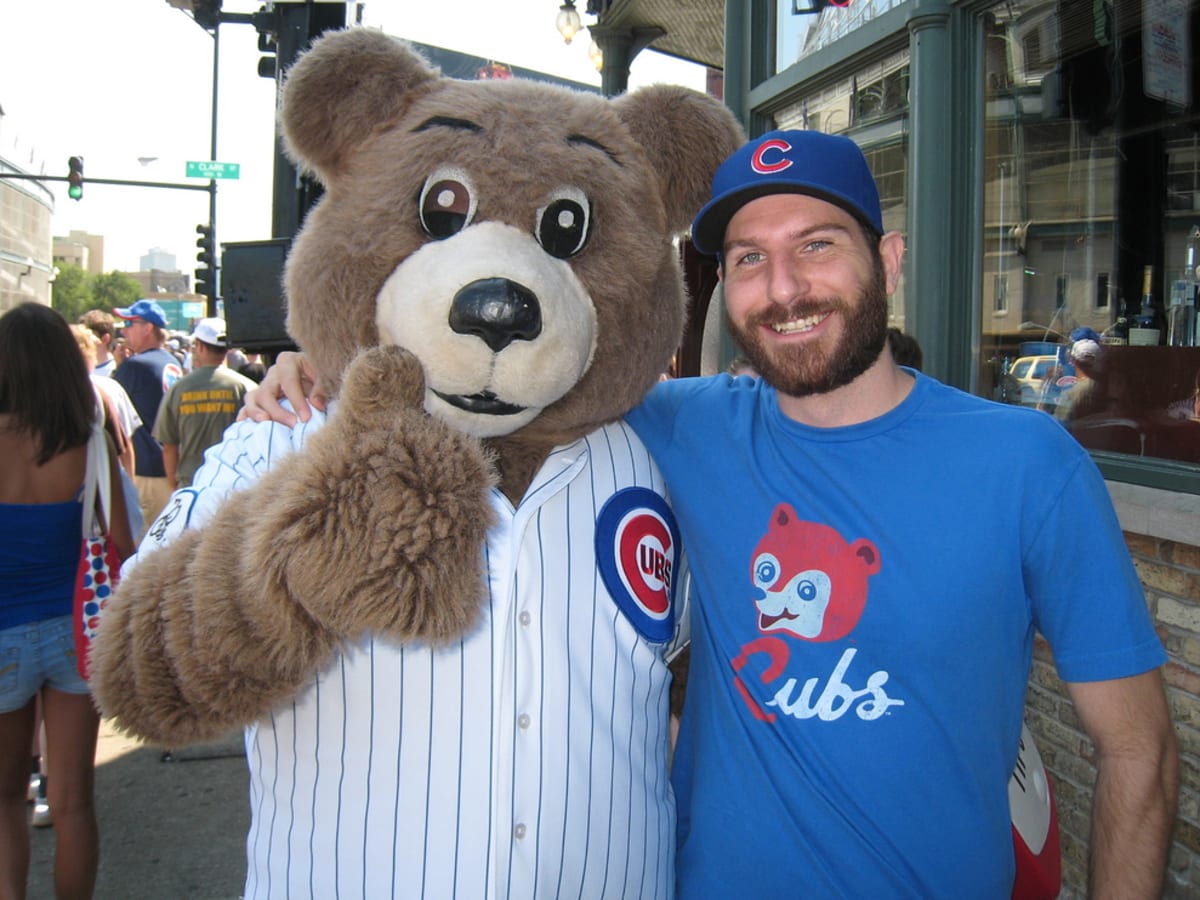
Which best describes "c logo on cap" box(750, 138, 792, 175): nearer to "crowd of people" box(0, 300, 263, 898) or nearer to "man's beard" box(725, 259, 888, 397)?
"man's beard" box(725, 259, 888, 397)

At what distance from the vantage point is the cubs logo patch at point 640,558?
1.77 m

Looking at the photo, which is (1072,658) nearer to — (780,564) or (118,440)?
(780,564)

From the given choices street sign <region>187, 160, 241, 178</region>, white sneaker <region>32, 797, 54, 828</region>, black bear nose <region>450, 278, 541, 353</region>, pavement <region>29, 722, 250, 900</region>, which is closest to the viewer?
black bear nose <region>450, 278, 541, 353</region>

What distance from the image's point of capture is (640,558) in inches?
72.1

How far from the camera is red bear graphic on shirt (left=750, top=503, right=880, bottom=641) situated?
175 centimetres

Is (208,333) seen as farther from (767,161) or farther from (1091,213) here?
(767,161)

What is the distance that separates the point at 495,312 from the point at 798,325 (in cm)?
68

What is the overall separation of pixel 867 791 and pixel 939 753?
145 mm

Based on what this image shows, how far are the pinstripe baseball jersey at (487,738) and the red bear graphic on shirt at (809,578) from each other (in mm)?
244

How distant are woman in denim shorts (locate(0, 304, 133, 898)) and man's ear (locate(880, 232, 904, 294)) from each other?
2.87 m

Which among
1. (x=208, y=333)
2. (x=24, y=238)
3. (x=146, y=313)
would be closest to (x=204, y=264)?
(x=146, y=313)

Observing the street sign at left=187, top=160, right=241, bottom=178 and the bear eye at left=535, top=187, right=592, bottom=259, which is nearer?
the bear eye at left=535, top=187, right=592, bottom=259

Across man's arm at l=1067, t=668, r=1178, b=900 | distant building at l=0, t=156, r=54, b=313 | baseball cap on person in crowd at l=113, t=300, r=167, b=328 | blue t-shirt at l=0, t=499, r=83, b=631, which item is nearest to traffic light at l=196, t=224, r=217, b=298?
baseball cap on person in crowd at l=113, t=300, r=167, b=328

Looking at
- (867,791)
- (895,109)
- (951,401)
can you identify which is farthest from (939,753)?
(895,109)
